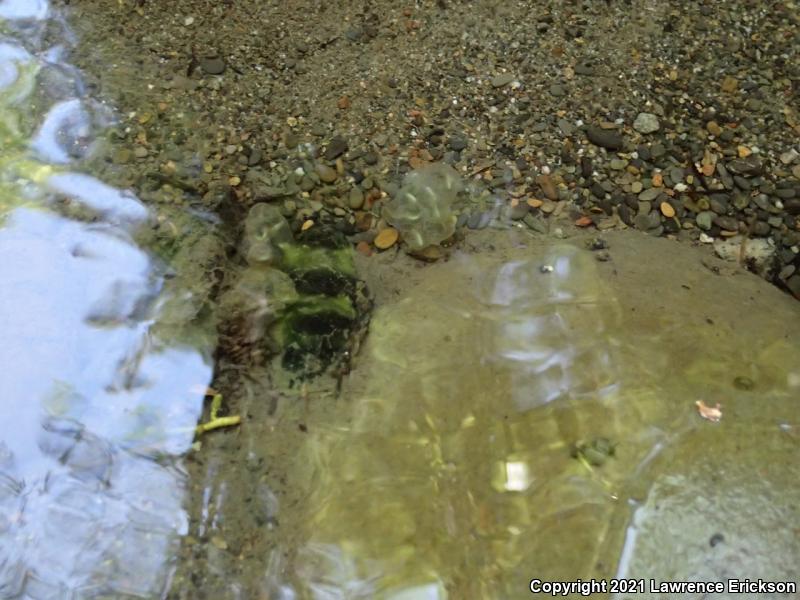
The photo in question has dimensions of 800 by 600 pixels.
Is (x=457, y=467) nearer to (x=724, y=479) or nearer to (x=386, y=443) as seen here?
(x=386, y=443)

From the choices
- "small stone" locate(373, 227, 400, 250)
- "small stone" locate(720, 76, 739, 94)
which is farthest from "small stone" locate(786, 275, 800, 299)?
"small stone" locate(373, 227, 400, 250)

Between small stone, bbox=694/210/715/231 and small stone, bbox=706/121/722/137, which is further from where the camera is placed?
small stone, bbox=706/121/722/137

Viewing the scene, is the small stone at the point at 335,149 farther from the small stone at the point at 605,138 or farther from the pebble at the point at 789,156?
the pebble at the point at 789,156

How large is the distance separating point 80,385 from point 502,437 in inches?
54.5

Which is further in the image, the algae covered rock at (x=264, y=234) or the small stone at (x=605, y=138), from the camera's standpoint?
the small stone at (x=605, y=138)

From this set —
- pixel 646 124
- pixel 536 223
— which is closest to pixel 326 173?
pixel 536 223

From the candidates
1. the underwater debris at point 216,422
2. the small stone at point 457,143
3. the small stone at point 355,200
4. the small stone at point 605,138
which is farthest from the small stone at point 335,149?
the underwater debris at point 216,422

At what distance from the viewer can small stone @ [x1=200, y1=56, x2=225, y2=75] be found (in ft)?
10.4

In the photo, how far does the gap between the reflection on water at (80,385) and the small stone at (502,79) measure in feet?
5.03

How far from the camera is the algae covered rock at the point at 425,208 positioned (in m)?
2.77

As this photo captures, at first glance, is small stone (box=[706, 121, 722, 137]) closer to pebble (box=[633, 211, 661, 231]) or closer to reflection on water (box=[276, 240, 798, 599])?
pebble (box=[633, 211, 661, 231])

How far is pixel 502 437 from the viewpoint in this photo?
231 centimetres

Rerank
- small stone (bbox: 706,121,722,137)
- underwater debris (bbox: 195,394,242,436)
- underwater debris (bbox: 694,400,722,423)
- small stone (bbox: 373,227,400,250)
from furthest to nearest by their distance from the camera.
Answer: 1. small stone (bbox: 706,121,722,137)
2. small stone (bbox: 373,227,400,250)
3. underwater debris (bbox: 195,394,242,436)
4. underwater debris (bbox: 694,400,722,423)

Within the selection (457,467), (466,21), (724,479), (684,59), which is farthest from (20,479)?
(684,59)
